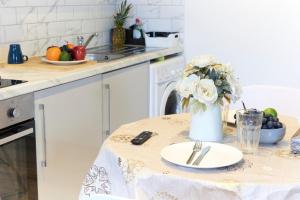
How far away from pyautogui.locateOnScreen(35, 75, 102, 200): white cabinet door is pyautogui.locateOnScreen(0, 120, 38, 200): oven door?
0.14 feet

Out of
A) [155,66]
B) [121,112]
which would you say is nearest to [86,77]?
[121,112]

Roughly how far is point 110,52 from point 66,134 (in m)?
1.12

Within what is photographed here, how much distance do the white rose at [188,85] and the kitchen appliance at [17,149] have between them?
0.88 metres

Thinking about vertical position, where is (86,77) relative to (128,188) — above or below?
above

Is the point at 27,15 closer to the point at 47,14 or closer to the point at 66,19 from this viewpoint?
the point at 47,14

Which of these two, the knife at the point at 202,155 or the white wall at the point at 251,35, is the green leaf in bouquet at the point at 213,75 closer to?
the knife at the point at 202,155

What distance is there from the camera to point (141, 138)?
1.81 m

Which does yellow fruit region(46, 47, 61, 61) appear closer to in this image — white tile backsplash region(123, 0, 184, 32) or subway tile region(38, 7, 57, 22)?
subway tile region(38, 7, 57, 22)

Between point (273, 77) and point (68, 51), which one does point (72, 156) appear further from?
point (273, 77)

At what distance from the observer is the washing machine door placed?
3758 mm

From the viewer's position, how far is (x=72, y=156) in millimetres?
2715

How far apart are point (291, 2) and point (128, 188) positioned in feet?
8.25

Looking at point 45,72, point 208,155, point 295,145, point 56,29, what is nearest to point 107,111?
point 45,72

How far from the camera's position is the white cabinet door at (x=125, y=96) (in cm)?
304
